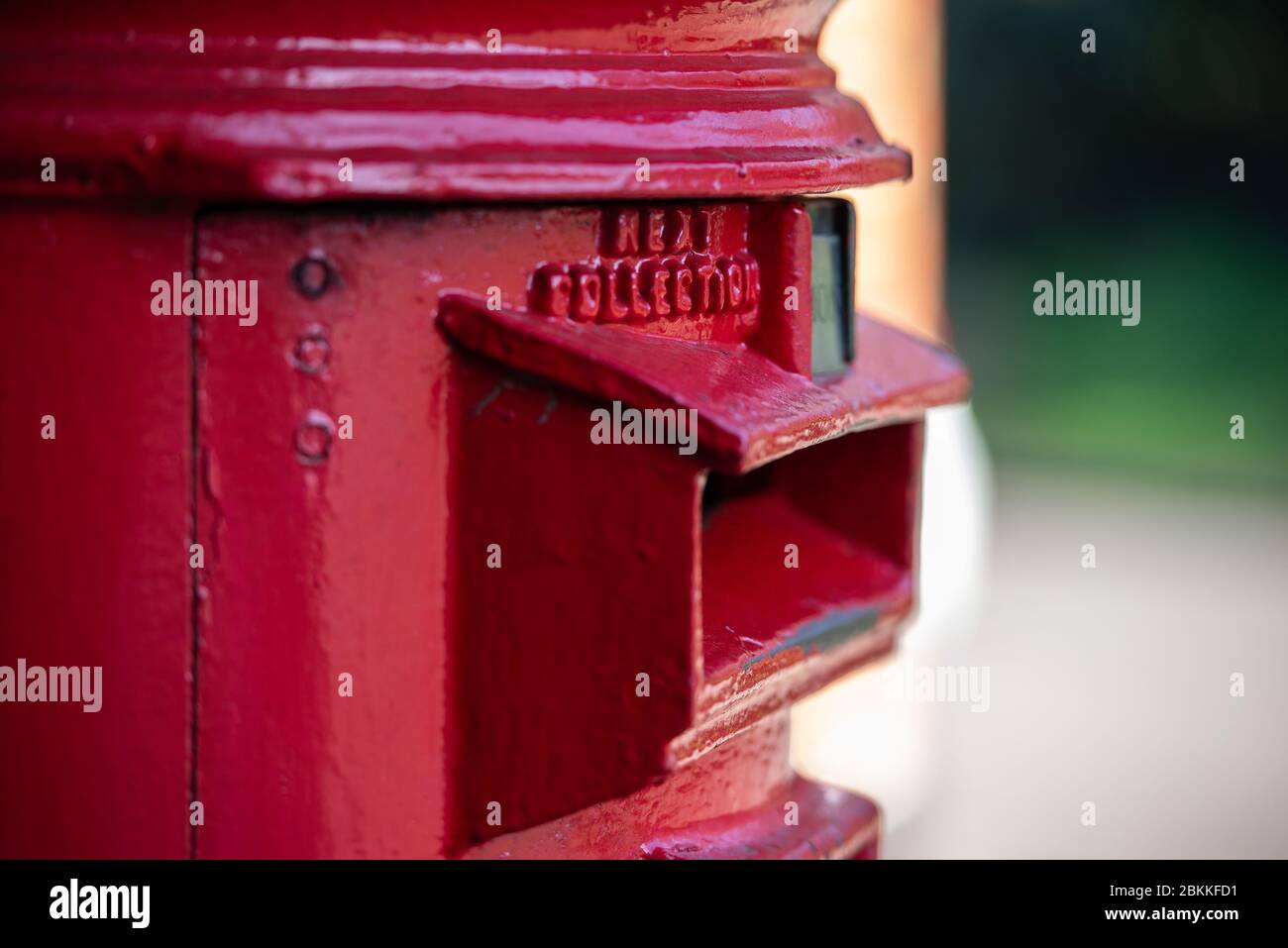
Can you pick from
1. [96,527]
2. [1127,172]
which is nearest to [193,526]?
[96,527]

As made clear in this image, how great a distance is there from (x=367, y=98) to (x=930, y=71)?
3436mm

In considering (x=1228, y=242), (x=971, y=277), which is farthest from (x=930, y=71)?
(x=1228, y=242)

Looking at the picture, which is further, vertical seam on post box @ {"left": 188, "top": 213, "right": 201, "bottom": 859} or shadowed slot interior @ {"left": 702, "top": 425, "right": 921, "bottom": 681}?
shadowed slot interior @ {"left": 702, "top": 425, "right": 921, "bottom": 681}

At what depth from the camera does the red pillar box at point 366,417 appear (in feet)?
4.96

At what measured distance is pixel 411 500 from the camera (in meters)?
1.62

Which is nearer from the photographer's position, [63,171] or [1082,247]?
[63,171]

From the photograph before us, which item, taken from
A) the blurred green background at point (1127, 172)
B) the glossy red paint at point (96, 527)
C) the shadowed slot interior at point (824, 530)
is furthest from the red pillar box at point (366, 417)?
the blurred green background at point (1127, 172)

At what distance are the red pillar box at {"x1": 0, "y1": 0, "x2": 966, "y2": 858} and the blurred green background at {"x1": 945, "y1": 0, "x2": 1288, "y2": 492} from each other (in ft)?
34.2

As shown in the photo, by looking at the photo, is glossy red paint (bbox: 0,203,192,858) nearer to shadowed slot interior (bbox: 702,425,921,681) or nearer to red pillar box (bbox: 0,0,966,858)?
red pillar box (bbox: 0,0,966,858)

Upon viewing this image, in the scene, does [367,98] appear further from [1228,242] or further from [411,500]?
[1228,242]

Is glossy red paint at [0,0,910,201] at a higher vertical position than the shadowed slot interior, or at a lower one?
higher

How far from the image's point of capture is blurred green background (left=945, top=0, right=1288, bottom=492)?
1242 centimetres

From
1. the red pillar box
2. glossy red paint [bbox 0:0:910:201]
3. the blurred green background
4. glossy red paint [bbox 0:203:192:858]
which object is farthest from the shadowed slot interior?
the blurred green background

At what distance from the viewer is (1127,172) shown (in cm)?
1309
